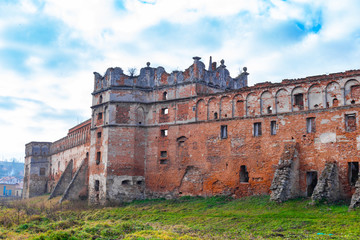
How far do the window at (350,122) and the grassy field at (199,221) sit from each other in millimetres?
4146

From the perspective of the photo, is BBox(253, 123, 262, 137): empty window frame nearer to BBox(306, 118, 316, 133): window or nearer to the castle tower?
BBox(306, 118, 316, 133): window

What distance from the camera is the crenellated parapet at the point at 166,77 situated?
2950cm

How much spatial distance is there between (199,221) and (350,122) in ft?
31.6

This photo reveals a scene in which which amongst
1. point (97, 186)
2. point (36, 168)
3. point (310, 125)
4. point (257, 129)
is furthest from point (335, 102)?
point (36, 168)

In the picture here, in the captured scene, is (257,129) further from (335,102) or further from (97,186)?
(97,186)

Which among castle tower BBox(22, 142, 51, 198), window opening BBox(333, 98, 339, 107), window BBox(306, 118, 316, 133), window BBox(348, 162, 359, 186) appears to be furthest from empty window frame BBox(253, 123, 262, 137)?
castle tower BBox(22, 142, 51, 198)

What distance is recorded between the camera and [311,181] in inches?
912

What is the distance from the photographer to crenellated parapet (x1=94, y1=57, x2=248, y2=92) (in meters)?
29.5

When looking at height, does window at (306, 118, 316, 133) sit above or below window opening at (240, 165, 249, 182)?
above

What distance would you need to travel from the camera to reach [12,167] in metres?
146

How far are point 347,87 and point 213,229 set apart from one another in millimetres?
10788

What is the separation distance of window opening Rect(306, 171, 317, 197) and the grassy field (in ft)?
4.64

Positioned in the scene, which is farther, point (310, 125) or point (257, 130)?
point (257, 130)

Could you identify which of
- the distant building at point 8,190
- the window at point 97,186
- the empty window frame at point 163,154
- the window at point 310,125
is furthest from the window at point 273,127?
the distant building at point 8,190
